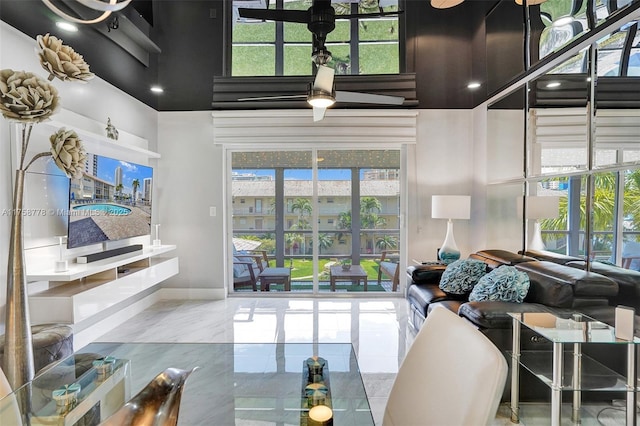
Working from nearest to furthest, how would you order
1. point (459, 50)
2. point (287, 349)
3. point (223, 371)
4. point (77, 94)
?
point (223, 371) < point (287, 349) < point (77, 94) < point (459, 50)

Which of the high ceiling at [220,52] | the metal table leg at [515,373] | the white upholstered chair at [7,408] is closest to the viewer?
the white upholstered chair at [7,408]

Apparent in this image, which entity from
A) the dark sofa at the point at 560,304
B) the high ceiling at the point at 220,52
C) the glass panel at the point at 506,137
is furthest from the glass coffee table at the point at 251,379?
the high ceiling at the point at 220,52

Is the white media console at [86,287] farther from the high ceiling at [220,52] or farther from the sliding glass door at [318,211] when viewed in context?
the high ceiling at [220,52]

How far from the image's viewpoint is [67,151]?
1.38 m

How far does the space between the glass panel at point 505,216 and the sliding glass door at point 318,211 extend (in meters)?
1.16

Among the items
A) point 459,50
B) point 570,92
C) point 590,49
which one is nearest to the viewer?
point 590,49

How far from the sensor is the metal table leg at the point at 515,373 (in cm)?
211

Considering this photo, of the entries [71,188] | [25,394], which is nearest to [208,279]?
[71,188]

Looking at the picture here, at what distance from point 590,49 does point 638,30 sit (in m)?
0.41

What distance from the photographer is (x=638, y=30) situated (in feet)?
7.18

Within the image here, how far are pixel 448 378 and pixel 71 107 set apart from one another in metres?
3.56

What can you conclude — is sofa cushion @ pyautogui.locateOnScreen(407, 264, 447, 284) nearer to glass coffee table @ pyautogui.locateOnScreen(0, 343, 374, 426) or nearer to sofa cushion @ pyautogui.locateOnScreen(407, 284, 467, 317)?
sofa cushion @ pyautogui.locateOnScreen(407, 284, 467, 317)

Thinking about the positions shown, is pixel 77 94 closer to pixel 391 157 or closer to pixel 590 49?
pixel 391 157

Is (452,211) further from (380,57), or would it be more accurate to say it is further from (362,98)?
(380,57)
